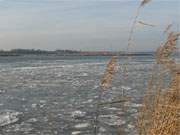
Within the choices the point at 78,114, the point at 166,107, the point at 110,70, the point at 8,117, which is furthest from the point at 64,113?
the point at 110,70

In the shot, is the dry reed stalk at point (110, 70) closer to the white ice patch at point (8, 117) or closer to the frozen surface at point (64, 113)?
the frozen surface at point (64, 113)

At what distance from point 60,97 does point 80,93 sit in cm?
97

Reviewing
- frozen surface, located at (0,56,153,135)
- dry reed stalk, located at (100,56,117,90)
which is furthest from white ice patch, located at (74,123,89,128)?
dry reed stalk, located at (100,56,117,90)

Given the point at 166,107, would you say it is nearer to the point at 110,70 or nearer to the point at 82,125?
the point at 110,70

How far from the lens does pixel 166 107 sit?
5707 millimetres

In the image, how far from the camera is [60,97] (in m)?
16.0

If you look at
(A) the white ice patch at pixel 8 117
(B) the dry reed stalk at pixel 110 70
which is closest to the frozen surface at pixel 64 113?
(A) the white ice patch at pixel 8 117

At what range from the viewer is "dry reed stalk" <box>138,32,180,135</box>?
5551 millimetres

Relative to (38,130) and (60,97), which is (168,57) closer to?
(38,130)

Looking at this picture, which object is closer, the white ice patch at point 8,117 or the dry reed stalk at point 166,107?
the dry reed stalk at point 166,107

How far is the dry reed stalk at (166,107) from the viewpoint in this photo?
555cm

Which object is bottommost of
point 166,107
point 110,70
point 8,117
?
point 8,117

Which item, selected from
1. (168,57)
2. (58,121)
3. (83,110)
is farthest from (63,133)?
(168,57)

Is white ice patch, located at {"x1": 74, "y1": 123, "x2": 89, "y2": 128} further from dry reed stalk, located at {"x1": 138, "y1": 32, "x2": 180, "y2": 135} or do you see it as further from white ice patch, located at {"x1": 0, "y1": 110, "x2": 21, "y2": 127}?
dry reed stalk, located at {"x1": 138, "y1": 32, "x2": 180, "y2": 135}
